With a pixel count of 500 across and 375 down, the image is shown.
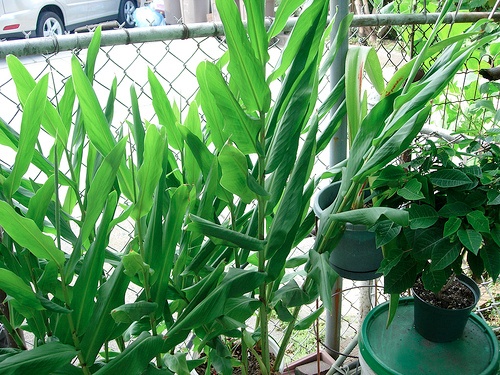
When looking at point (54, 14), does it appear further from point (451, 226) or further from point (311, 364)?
point (451, 226)

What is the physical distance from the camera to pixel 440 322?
85cm

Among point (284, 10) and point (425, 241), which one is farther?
point (425, 241)

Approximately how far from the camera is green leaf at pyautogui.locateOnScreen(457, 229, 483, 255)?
69 centimetres

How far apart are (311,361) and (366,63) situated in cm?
75

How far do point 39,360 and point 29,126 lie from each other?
0.90 ft

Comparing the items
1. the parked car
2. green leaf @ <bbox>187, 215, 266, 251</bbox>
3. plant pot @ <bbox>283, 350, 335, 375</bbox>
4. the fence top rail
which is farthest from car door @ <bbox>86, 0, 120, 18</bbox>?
green leaf @ <bbox>187, 215, 266, 251</bbox>

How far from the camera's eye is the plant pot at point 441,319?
0.84 meters

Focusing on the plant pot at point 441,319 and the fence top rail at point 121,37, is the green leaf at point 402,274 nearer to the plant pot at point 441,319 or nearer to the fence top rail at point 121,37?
the plant pot at point 441,319

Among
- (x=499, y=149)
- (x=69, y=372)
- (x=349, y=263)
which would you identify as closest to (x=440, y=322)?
(x=349, y=263)

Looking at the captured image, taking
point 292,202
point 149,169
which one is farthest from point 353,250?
point 149,169

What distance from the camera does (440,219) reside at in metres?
0.77

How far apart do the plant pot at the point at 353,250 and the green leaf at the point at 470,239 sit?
0.54 ft

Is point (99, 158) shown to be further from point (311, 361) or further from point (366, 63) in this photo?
point (311, 361)

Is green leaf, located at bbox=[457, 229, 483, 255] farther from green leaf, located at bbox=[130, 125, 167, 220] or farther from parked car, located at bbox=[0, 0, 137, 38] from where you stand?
parked car, located at bbox=[0, 0, 137, 38]
